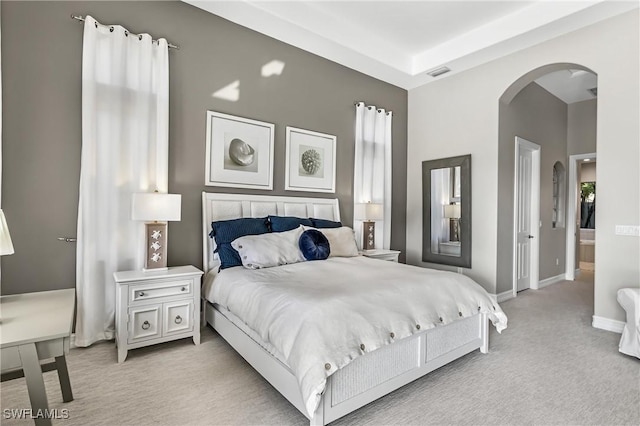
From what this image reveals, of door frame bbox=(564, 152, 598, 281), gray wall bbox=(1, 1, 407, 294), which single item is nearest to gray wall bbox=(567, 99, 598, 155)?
door frame bbox=(564, 152, 598, 281)

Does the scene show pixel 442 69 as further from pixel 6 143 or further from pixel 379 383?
pixel 6 143

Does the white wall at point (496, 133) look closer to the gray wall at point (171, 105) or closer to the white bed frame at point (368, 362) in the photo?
the gray wall at point (171, 105)

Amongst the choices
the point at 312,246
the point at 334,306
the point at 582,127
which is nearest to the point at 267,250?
the point at 312,246

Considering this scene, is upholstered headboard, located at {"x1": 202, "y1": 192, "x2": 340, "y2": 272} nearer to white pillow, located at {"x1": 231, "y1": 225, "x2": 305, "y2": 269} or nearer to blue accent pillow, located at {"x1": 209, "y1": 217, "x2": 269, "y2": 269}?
blue accent pillow, located at {"x1": 209, "y1": 217, "x2": 269, "y2": 269}

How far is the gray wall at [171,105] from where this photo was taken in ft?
8.71

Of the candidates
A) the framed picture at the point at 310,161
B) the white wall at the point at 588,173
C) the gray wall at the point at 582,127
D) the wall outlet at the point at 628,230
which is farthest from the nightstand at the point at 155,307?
the white wall at the point at 588,173

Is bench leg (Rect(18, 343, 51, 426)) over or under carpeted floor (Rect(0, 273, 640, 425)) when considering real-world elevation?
over

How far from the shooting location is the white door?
507cm

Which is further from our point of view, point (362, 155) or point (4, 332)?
point (362, 155)

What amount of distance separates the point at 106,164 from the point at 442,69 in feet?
14.7

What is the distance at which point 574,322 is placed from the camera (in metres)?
3.66

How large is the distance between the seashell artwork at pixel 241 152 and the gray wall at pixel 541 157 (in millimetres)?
3351

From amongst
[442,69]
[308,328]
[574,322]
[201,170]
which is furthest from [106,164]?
[574,322]

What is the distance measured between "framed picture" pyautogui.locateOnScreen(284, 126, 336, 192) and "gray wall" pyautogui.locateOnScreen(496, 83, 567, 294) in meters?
2.33
